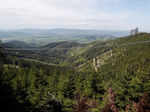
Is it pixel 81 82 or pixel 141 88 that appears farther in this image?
pixel 81 82

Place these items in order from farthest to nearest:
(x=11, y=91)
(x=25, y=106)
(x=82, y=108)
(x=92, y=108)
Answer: (x=11, y=91) < (x=25, y=106) < (x=92, y=108) < (x=82, y=108)

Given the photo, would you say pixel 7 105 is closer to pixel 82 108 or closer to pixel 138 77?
pixel 82 108

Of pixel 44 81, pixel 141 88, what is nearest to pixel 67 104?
pixel 141 88

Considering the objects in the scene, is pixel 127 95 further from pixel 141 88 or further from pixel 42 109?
pixel 42 109

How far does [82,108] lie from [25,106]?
396 inches

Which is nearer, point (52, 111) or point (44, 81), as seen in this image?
point (52, 111)

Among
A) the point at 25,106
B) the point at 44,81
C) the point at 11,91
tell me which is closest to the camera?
the point at 25,106

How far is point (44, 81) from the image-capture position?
123 feet

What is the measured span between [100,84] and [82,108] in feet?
64.7

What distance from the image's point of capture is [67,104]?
20250 millimetres

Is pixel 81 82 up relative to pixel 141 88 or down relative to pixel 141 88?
down

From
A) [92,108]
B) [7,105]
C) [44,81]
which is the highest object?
[92,108]

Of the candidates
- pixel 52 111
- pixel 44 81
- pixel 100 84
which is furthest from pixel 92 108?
pixel 44 81

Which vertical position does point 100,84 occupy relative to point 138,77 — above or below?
below
